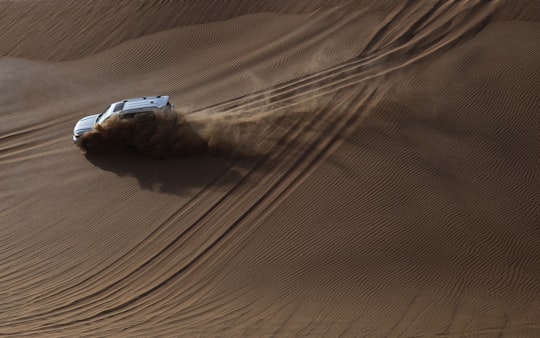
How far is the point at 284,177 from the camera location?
15.2 m

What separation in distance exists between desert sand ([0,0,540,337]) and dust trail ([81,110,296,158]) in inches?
3.3

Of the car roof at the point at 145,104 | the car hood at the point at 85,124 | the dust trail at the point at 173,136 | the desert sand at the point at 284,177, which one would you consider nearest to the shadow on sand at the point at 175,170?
the desert sand at the point at 284,177

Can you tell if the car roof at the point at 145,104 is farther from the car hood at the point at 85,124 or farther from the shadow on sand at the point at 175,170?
the shadow on sand at the point at 175,170

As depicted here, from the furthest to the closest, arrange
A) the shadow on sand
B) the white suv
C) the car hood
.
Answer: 1. the car hood
2. the white suv
3. the shadow on sand

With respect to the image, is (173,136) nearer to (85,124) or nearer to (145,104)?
(145,104)

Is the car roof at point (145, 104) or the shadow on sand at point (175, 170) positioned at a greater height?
the car roof at point (145, 104)

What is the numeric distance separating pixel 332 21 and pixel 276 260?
Answer: 10491mm

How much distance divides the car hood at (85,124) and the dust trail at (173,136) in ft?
0.73

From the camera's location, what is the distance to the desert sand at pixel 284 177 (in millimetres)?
12562

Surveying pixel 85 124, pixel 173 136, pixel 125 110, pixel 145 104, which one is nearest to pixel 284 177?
pixel 173 136

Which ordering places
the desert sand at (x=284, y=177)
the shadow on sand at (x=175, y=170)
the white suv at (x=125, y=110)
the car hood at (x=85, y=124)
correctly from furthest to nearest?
the car hood at (x=85, y=124) < the white suv at (x=125, y=110) < the shadow on sand at (x=175, y=170) < the desert sand at (x=284, y=177)

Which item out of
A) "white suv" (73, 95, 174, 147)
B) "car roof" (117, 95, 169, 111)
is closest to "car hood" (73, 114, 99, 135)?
"white suv" (73, 95, 174, 147)

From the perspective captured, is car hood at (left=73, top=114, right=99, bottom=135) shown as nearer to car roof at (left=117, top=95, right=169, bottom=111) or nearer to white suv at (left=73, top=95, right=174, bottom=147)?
white suv at (left=73, top=95, right=174, bottom=147)

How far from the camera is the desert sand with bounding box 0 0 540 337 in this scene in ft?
41.2
